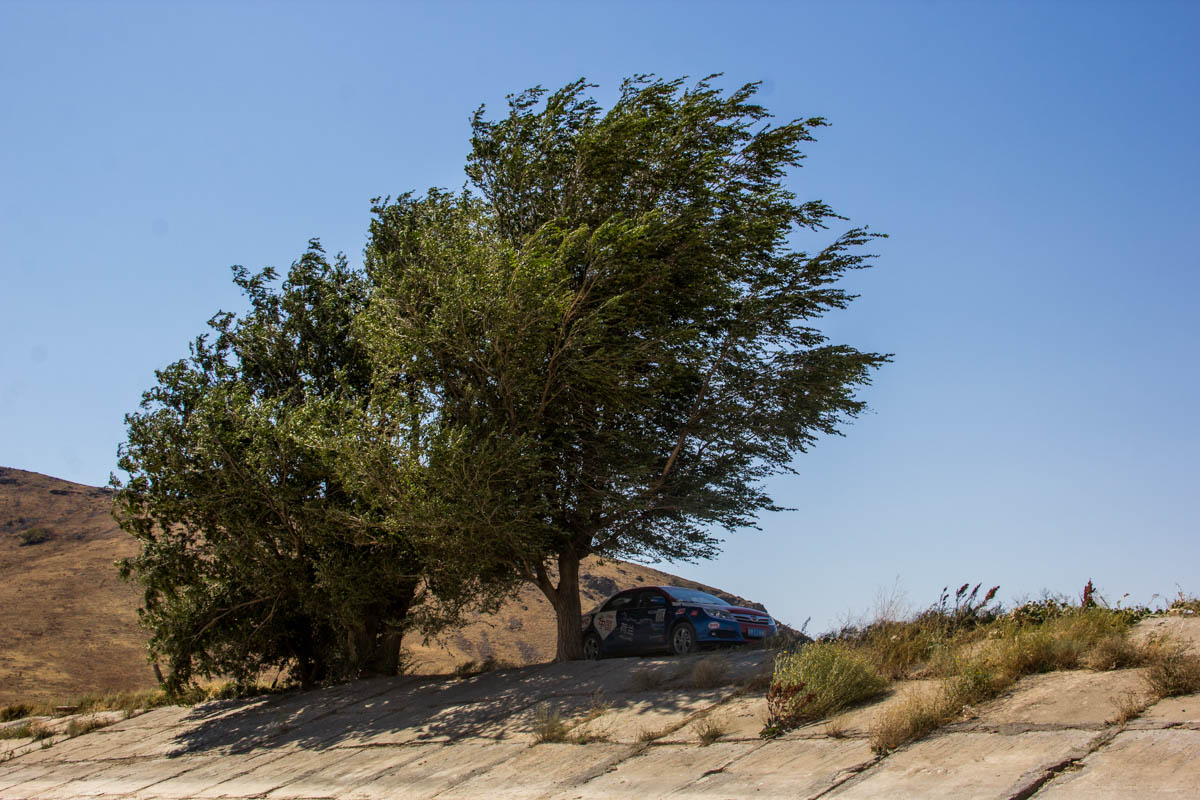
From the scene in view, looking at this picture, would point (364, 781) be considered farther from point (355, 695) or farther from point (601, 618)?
point (601, 618)

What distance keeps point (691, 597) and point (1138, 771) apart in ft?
40.3

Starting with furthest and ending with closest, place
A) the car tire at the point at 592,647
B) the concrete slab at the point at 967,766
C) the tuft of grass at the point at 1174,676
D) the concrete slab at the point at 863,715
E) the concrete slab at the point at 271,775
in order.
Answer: the car tire at the point at 592,647, the concrete slab at the point at 271,775, the concrete slab at the point at 863,715, the tuft of grass at the point at 1174,676, the concrete slab at the point at 967,766

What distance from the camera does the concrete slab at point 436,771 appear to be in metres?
10.7

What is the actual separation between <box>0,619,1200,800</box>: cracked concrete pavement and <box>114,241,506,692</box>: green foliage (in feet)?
6.18

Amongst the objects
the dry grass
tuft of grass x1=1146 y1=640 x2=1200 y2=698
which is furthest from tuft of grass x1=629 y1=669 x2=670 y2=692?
tuft of grass x1=1146 y1=640 x2=1200 y2=698

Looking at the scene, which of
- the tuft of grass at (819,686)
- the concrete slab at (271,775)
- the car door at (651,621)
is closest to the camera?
the tuft of grass at (819,686)

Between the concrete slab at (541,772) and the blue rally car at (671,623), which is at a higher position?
the blue rally car at (671,623)

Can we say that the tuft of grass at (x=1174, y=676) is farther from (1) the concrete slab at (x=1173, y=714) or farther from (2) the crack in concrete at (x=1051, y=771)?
(2) the crack in concrete at (x=1051, y=771)

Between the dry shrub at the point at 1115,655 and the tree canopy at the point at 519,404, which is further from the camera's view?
the tree canopy at the point at 519,404

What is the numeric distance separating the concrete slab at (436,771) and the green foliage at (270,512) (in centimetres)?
553

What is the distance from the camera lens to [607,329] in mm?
18031

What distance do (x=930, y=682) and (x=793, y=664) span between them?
→ 153 cm

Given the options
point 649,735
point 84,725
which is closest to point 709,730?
point 649,735

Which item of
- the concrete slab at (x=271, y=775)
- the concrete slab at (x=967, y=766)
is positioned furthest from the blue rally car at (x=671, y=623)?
the concrete slab at (x=967, y=766)
